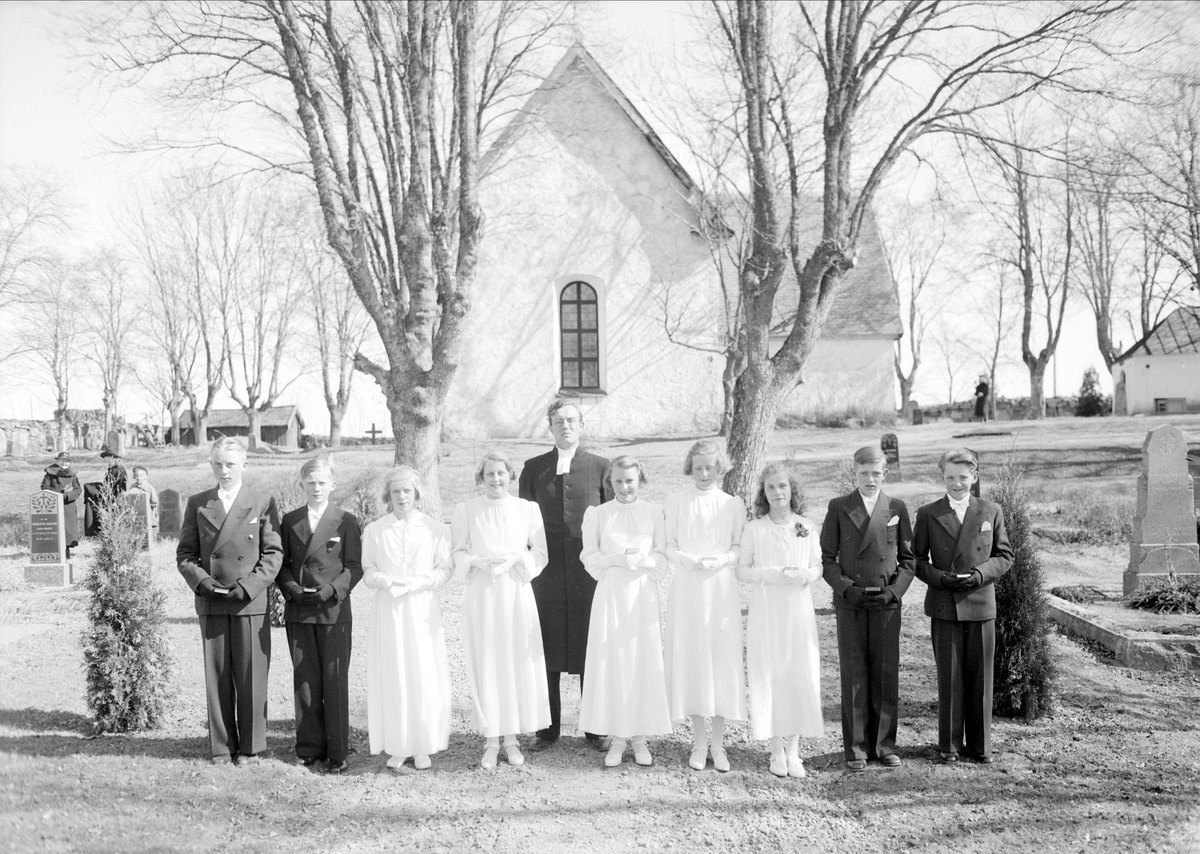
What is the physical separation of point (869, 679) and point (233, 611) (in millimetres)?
3677

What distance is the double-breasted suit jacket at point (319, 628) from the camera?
204 inches

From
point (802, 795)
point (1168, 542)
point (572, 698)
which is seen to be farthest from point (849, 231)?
point (802, 795)

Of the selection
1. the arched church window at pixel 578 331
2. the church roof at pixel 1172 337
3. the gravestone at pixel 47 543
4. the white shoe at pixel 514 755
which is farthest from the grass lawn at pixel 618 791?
the church roof at pixel 1172 337

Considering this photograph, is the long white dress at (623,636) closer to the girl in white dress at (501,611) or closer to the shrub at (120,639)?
the girl in white dress at (501,611)

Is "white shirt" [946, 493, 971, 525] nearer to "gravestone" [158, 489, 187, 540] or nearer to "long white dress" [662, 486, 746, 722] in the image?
"long white dress" [662, 486, 746, 722]

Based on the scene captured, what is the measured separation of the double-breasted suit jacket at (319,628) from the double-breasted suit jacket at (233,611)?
16cm

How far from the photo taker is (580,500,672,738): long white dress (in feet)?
17.0

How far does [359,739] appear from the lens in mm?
5781

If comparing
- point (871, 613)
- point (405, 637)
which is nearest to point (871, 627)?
point (871, 613)

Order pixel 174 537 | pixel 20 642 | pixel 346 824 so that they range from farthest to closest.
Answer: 1. pixel 174 537
2. pixel 20 642
3. pixel 346 824

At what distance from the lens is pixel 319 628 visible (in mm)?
5266

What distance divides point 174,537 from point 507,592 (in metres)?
13.1

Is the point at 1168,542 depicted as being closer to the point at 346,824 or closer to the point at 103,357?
the point at 346,824

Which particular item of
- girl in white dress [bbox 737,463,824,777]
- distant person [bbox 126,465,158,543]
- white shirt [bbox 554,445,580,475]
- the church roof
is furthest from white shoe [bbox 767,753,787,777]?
the church roof
